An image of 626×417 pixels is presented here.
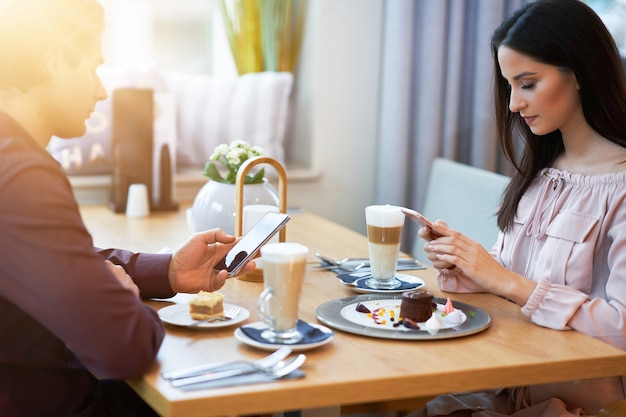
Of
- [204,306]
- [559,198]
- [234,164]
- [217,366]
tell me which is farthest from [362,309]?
[234,164]

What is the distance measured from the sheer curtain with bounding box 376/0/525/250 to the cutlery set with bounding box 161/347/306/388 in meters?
2.07

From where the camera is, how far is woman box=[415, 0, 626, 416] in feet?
5.56

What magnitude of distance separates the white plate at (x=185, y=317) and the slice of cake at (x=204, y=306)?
14 mm

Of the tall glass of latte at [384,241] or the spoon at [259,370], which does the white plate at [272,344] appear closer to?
the spoon at [259,370]

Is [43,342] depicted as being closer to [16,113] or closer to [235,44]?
[16,113]

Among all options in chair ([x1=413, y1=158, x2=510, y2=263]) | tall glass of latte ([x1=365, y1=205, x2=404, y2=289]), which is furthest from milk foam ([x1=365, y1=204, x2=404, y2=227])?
chair ([x1=413, y1=158, x2=510, y2=263])

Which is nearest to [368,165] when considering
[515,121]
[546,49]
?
[515,121]

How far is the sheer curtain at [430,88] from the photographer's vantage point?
3250mm

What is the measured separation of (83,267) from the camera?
121cm

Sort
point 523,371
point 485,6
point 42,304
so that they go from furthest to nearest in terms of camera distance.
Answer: point 485,6 → point 523,371 → point 42,304

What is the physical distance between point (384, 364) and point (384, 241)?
0.48 metres

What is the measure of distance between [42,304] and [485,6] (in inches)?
95.1

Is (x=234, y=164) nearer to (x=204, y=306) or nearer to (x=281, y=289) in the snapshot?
(x=204, y=306)

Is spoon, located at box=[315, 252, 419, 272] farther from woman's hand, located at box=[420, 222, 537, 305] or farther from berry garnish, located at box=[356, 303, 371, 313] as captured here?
berry garnish, located at box=[356, 303, 371, 313]
